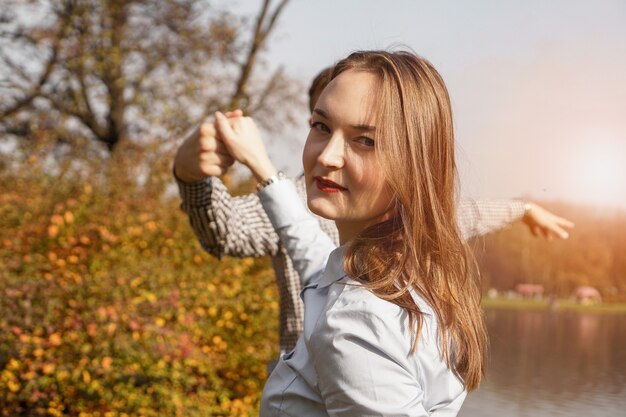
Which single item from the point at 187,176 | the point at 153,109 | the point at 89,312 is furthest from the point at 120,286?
the point at 153,109

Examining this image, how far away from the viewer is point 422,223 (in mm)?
1019

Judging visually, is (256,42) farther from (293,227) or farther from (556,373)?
(293,227)

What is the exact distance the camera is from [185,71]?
9273 millimetres

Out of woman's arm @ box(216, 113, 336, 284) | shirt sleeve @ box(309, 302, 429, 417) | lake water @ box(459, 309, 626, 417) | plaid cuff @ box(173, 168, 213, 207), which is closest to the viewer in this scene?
shirt sleeve @ box(309, 302, 429, 417)

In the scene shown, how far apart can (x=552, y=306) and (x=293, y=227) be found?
1482 centimetres

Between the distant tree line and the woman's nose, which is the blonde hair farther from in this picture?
the distant tree line

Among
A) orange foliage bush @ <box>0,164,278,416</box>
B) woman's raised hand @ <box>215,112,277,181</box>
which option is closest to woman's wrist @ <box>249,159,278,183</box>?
woman's raised hand @ <box>215,112,277,181</box>

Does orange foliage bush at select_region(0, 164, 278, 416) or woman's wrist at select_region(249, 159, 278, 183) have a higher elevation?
woman's wrist at select_region(249, 159, 278, 183)

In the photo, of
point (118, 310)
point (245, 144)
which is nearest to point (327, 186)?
point (245, 144)

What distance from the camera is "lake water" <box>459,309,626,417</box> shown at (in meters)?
6.47

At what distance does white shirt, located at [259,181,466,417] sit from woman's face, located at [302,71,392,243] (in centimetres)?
7

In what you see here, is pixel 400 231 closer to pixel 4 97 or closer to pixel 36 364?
pixel 36 364

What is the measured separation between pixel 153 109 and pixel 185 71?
1.88ft

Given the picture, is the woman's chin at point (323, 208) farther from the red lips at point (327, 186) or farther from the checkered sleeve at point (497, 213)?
the checkered sleeve at point (497, 213)
